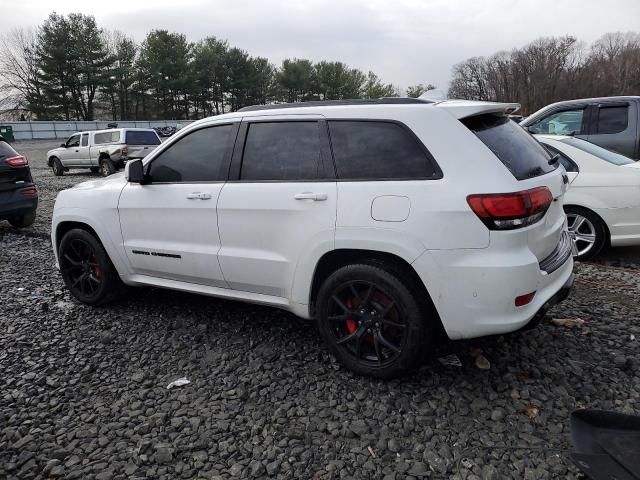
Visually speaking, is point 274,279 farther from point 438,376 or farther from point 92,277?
point 92,277

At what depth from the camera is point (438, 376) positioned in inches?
120

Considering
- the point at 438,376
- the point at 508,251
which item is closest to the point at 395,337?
the point at 438,376

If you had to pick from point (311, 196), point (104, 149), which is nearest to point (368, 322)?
point (311, 196)

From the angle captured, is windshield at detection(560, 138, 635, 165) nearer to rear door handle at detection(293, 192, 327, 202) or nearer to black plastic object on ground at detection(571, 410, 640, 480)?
black plastic object on ground at detection(571, 410, 640, 480)

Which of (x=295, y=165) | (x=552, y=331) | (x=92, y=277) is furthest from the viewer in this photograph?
(x=92, y=277)

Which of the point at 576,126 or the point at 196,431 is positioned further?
the point at 576,126

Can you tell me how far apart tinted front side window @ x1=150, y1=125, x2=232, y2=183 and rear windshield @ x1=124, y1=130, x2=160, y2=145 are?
48.7 feet

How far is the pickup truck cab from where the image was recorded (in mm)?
7125

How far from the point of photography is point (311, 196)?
2984 mm

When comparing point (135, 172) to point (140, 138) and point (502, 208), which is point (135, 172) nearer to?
point (502, 208)

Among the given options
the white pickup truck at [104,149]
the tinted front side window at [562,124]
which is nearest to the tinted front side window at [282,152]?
the tinted front side window at [562,124]

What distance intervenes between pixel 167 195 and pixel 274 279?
1168mm

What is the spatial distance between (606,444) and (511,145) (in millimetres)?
1723

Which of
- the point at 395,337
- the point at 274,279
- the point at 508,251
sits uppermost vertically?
the point at 508,251
